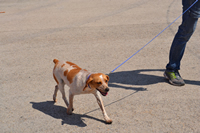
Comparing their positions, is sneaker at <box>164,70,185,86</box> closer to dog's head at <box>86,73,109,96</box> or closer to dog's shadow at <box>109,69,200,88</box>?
dog's shadow at <box>109,69,200,88</box>

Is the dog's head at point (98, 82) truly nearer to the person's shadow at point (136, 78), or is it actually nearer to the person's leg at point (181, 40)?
the person's shadow at point (136, 78)

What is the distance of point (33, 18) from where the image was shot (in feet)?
30.1

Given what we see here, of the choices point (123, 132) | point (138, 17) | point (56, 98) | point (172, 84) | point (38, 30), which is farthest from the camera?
point (138, 17)

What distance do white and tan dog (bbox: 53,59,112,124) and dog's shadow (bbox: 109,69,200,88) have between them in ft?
3.89

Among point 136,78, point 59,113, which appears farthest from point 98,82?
point 136,78

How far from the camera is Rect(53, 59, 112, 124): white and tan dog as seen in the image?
3.23 meters

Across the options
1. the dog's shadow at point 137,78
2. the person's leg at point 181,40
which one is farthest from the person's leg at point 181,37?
the dog's shadow at point 137,78

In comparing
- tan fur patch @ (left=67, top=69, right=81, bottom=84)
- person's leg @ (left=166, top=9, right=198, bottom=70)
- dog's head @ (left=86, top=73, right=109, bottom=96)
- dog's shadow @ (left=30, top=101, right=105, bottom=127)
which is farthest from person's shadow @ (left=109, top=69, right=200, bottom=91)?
dog's head @ (left=86, top=73, right=109, bottom=96)

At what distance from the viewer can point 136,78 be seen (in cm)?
488

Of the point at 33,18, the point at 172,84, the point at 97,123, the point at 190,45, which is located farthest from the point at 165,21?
the point at 97,123

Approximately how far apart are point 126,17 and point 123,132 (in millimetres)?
6140

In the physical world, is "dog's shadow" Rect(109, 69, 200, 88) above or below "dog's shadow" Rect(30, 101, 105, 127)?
below

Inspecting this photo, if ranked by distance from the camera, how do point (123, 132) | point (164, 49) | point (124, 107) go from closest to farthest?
point (123, 132), point (124, 107), point (164, 49)

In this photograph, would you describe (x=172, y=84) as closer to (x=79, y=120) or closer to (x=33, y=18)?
(x=79, y=120)
